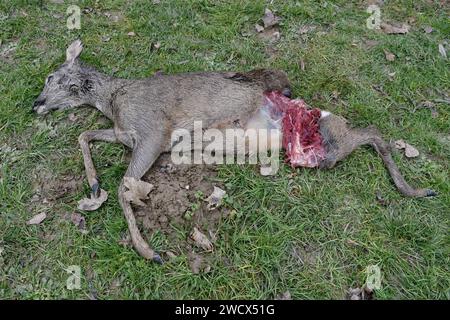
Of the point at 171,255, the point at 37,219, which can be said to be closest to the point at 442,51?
the point at 171,255

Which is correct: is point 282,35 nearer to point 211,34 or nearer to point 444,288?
point 211,34

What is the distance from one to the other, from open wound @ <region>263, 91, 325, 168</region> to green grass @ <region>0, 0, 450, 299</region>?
14cm

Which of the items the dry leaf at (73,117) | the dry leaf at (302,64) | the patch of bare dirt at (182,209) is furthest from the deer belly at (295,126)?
the dry leaf at (73,117)

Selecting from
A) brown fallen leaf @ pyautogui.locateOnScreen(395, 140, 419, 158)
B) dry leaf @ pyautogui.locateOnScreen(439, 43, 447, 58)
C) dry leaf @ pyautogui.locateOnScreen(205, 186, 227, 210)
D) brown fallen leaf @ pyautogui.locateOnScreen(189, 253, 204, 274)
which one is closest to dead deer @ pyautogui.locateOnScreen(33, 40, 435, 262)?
brown fallen leaf @ pyautogui.locateOnScreen(395, 140, 419, 158)

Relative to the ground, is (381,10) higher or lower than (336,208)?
higher

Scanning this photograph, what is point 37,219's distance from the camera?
412 centimetres

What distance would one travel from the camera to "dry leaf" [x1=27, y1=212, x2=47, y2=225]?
13.5 ft

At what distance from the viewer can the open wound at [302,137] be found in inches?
173

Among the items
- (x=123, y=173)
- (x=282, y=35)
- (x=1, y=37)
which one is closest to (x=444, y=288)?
(x=123, y=173)

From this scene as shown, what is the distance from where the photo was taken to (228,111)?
4484 mm

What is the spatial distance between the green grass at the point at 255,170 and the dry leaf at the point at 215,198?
0.10 metres

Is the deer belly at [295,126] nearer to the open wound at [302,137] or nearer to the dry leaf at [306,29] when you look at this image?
the open wound at [302,137]

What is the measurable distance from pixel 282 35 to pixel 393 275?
355 cm

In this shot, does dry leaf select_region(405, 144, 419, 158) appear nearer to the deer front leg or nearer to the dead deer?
the dead deer
